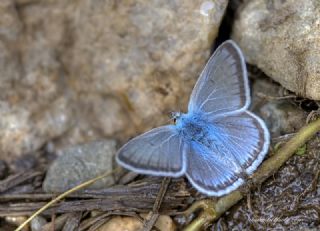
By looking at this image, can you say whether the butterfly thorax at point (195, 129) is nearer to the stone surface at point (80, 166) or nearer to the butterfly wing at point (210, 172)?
the butterfly wing at point (210, 172)

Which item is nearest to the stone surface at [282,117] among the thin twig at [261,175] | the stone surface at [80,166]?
the thin twig at [261,175]

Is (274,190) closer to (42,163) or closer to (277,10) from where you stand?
(277,10)

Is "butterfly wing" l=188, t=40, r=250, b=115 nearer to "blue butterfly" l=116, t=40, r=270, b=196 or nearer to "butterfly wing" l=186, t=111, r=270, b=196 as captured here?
"blue butterfly" l=116, t=40, r=270, b=196

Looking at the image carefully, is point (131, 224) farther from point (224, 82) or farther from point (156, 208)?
point (224, 82)

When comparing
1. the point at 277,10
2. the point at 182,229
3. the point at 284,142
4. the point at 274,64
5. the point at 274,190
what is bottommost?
the point at 182,229

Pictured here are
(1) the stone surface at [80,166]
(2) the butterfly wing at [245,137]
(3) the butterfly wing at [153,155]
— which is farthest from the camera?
(1) the stone surface at [80,166]

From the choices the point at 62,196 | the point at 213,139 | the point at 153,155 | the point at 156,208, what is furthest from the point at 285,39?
the point at 62,196

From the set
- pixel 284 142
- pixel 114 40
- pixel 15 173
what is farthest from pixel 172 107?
pixel 15 173
